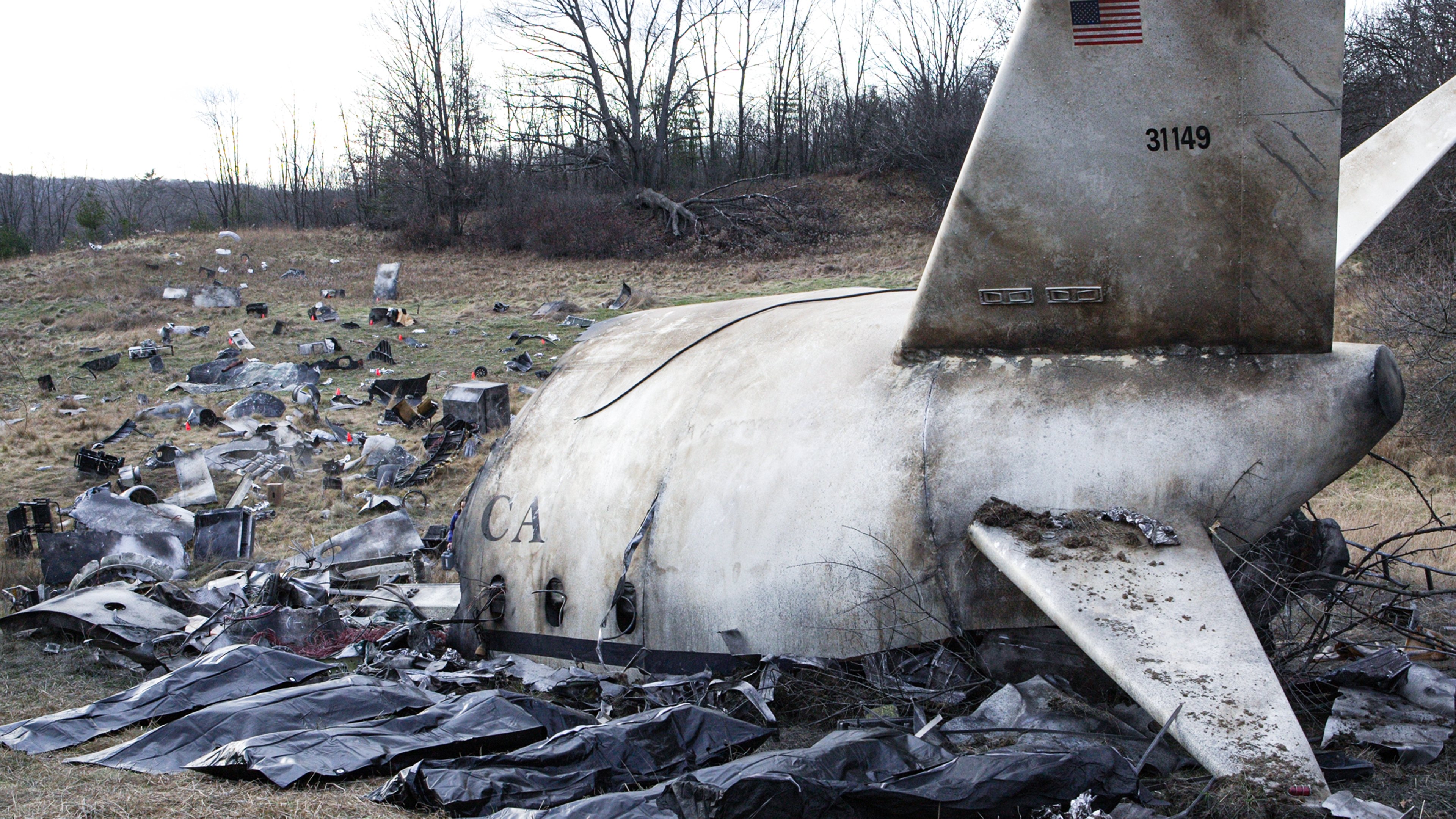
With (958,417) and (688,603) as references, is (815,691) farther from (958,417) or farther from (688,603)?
(958,417)

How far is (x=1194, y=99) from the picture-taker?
4.31 meters

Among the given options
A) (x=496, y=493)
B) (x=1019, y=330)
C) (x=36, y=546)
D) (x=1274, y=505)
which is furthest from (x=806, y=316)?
(x=36, y=546)

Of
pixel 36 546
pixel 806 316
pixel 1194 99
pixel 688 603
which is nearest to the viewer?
pixel 1194 99

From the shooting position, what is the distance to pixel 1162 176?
14.6 ft

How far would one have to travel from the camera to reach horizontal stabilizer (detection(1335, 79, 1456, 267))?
16.7ft

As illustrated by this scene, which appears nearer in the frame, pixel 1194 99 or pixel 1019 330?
pixel 1194 99

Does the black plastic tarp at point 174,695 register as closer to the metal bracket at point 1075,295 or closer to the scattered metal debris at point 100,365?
the metal bracket at point 1075,295

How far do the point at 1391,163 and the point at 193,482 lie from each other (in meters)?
13.5

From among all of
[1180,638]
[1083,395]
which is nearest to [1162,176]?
[1083,395]

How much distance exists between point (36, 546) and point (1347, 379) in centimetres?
1240

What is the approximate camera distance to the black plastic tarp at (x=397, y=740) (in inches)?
166

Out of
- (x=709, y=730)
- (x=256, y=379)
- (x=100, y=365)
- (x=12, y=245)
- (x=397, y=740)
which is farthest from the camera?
(x=12, y=245)

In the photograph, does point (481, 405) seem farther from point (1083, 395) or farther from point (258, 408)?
point (1083, 395)

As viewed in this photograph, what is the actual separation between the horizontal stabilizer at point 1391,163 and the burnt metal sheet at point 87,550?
35.7ft
